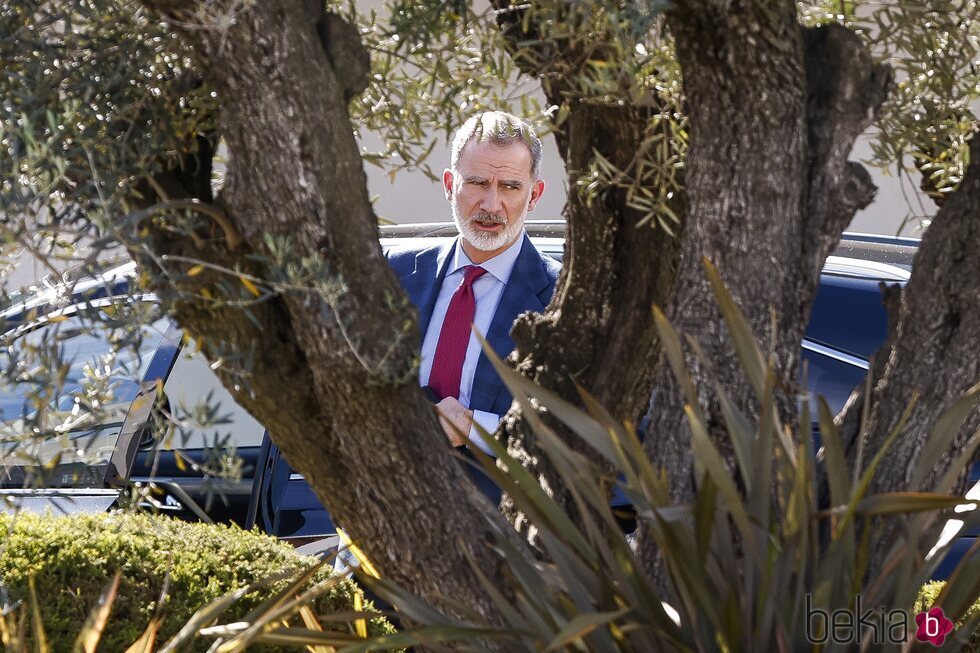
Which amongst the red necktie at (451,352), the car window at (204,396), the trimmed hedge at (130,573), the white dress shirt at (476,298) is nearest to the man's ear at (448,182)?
the white dress shirt at (476,298)

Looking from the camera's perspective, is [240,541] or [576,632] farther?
[240,541]

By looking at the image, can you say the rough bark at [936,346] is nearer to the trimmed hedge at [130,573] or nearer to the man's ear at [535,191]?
the trimmed hedge at [130,573]

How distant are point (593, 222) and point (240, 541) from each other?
5.27 feet

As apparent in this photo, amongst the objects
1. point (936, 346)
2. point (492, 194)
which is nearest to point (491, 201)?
point (492, 194)

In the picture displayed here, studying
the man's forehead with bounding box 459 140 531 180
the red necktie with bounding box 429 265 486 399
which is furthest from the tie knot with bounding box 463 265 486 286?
the man's forehead with bounding box 459 140 531 180

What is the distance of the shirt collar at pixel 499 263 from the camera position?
416 cm

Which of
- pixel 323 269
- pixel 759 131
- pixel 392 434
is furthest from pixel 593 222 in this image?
pixel 323 269

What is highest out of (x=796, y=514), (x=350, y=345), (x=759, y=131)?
(x=759, y=131)

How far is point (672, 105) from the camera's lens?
239 centimetres

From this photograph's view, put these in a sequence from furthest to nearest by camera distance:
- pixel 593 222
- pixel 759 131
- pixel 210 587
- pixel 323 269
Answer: pixel 210 587
pixel 593 222
pixel 759 131
pixel 323 269

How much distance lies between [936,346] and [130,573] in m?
2.39

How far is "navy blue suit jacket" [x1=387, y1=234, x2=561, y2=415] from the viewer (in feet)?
12.3

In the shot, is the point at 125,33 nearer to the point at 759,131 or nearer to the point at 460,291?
the point at 759,131

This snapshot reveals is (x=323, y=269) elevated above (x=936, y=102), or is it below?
below
